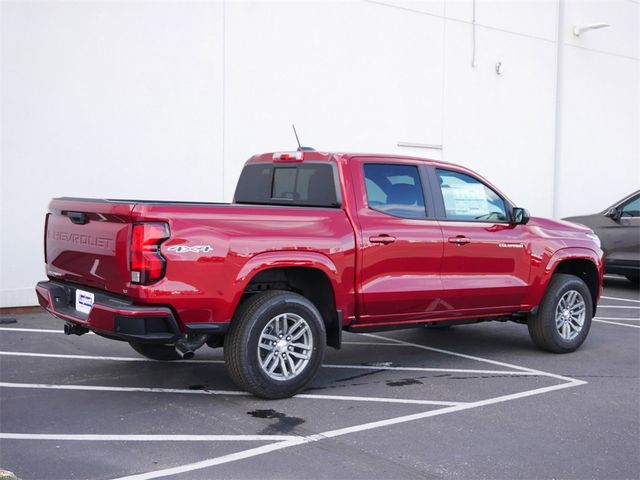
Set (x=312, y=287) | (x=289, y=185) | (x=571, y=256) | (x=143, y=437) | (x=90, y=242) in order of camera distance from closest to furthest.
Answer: (x=143, y=437) → (x=90, y=242) → (x=312, y=287) → (x=289, y=185) → (x=571, y=256)

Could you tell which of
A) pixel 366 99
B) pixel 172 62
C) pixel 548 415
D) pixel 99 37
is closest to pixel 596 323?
pixel 548 415

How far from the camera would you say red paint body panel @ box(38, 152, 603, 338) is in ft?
18.7

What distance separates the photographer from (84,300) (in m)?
6.03

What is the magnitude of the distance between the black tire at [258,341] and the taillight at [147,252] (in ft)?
2.56

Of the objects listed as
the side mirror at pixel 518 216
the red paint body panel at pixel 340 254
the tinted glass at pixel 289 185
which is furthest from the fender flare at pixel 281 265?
the side mirror at pixel 518 216

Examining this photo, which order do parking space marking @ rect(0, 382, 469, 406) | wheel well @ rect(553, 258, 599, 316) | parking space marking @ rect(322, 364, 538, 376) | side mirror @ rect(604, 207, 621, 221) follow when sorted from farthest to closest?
side mirror @ rect(604, 207, 621, 221)
wheel well @ rect(553, 258, 599, 316)
parking space marking @ rect(322, 364, 538, 376)
parking space marking @ rect(0, 382, 469, 406)

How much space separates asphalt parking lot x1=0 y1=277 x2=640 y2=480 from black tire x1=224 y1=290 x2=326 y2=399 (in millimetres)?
157

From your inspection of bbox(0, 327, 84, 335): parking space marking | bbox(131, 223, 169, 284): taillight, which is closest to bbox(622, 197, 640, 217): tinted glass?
bbox(0, 327, 84, 335): parking space marking

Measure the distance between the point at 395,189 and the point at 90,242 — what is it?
2624mm

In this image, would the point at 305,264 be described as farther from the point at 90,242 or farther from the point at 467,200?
the point at 467,200

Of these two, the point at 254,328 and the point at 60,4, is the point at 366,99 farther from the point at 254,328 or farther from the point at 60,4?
the point at 254,328

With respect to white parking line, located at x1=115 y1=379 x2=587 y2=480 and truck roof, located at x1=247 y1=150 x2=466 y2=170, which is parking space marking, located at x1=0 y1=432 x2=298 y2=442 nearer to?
white parking line, located at x1=115 y1=379 x2=587 y2=480

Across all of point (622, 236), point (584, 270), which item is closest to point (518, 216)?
point (584, 270)

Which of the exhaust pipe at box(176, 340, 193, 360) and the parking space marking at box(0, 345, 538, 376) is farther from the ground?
the exhaust pipe at box(176, 340, 193, 360)
